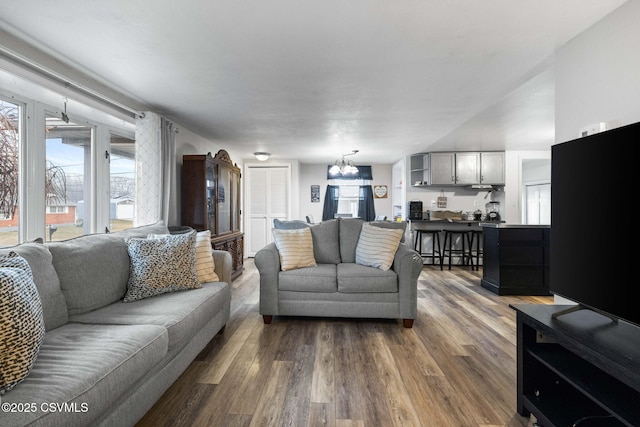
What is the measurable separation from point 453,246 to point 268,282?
4.45 m

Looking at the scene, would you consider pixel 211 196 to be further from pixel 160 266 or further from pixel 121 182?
pixel 160 266

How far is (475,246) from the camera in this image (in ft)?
19.6

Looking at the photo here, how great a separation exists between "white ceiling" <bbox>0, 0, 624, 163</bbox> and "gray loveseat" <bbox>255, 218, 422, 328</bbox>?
5.19 ft

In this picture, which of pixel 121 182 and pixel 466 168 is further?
pixel 466 168

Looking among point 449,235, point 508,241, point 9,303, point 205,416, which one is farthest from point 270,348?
point 449,235

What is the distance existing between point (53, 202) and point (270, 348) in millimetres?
2110

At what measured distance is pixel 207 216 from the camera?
12.9 ft

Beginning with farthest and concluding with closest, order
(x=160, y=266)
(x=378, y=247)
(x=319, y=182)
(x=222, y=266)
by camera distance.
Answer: (x=319, y=182) → (x=378, y=247) → (x=222, y=266) → (x=160, y=266)

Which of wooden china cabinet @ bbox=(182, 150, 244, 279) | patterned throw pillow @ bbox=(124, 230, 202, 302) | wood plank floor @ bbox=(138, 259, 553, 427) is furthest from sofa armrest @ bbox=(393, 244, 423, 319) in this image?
wooden china cabinet @ bbox=(182, 150, 244, 279)

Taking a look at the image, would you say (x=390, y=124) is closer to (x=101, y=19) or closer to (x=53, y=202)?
(x=101, y=19)

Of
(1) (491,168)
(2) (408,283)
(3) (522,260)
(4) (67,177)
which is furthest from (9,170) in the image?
(1) (491,168)

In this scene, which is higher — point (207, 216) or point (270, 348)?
point (207, 216)

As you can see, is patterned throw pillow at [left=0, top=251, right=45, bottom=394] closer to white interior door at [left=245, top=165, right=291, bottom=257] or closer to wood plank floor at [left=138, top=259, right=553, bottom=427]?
wood plank floor at [left=138, top=259, right=553, bottom=427]

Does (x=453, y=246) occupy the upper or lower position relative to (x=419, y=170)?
lower
